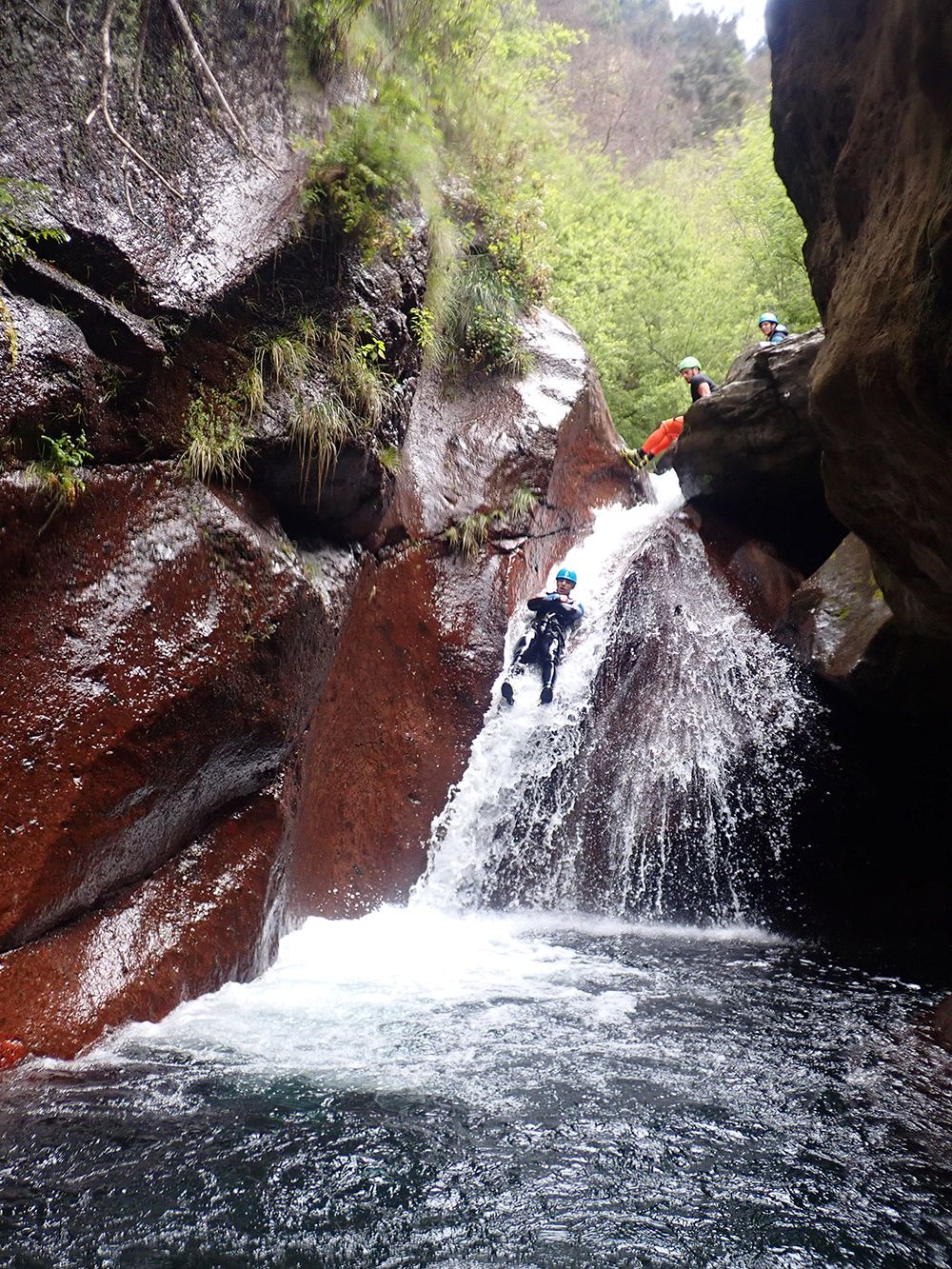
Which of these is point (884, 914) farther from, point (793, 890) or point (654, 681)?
point (654, 681)

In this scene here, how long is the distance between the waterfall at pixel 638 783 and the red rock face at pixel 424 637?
41 centimetres

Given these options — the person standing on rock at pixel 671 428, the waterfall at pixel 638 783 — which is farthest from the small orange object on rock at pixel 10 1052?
the person standing on rock at pixel 671 428

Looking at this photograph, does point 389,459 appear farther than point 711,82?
No

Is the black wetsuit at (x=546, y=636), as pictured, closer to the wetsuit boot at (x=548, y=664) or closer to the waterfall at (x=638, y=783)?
the wetsuit boot at (x=548, y=664)

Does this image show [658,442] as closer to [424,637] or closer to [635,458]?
[635,458]

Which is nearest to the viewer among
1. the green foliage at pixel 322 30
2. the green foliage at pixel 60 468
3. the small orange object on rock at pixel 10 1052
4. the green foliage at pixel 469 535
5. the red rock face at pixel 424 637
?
the small orange object on rock at pixel 10 1052

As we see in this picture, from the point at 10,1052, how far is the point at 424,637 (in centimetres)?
537

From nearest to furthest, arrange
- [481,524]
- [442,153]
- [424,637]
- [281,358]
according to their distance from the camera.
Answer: [281,358] < [424,637] < [481,524] < [442,153]

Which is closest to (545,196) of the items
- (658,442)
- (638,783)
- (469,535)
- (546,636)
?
(658,442)

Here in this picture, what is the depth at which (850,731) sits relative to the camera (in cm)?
819

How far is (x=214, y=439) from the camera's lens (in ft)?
20.3

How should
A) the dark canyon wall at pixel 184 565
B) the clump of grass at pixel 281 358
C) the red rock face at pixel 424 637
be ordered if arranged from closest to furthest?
the dark canyon wall at pixel 184 565 < the clump of grass at pixel 281 358 < the red rock face at pixel 424 637

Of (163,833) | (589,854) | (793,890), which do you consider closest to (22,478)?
(163,833)

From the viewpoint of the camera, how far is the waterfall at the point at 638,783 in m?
7.79
